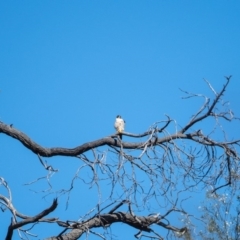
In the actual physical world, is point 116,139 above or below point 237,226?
below

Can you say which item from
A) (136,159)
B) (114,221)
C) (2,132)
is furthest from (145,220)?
(2,132)

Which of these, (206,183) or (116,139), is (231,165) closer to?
(206,183)

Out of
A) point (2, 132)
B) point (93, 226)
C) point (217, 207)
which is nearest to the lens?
point (2, 132)

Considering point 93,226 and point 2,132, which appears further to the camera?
point 93,226

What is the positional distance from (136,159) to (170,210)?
595 mm

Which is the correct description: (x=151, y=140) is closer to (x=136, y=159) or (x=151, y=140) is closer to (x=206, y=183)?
(x=136, y=159)

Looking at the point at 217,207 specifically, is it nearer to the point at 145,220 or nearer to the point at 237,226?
the point at 237,226

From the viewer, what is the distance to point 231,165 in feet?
18.8

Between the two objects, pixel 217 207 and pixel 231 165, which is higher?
pixel 217 207

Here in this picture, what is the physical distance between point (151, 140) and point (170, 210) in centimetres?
70

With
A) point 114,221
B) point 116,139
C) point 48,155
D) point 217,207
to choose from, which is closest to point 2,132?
point 48,155

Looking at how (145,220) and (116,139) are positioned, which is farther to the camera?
(145,220)

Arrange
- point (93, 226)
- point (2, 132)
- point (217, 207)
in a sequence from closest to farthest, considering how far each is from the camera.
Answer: point (2, 132) < point (93, 226) < point (217, 207)

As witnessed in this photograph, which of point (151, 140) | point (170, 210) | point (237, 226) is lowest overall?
point (170, 210)
